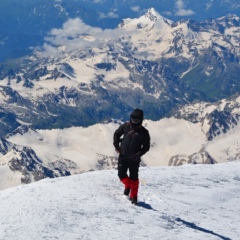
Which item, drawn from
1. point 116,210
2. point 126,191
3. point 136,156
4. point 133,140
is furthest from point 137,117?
point 126,191

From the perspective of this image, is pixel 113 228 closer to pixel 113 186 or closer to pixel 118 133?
pixel 118 133

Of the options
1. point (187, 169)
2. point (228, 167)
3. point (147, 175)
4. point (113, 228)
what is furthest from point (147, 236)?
point (228, 167)

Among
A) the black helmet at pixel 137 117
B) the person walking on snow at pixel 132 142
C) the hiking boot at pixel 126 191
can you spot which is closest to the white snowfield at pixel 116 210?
the hiking boot at pixel 126 191

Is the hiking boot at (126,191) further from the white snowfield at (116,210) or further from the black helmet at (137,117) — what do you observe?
the black helmet at (137,117)

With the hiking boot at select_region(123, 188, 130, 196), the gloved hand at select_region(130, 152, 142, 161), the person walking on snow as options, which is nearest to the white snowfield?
the hiking boot at select_region(123, 188, 130, 196)

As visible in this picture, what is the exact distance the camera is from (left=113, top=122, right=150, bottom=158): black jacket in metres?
25.9

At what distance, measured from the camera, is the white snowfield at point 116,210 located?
22.9 meters

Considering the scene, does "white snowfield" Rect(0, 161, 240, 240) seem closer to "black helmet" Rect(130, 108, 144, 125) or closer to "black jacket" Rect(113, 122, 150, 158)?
"black jacket" Rect(113, 122, 150, 158)

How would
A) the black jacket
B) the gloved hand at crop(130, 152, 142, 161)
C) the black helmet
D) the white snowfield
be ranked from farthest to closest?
1. the gloved hand at crop(130, 152, 142, 161)
2. the black jacket
3. the black helmet
4. the white snowfield

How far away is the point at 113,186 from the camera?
31609 mm

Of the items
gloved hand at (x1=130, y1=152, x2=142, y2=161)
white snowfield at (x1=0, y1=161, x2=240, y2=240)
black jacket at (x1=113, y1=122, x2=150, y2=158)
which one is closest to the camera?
white snowfield at (x1=0, y1=161, x2=240, y2=240)

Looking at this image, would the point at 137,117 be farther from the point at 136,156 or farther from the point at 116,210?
the point at 116,210

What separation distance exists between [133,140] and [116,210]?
3.73 m

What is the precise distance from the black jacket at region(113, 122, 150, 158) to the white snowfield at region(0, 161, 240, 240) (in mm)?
3045
